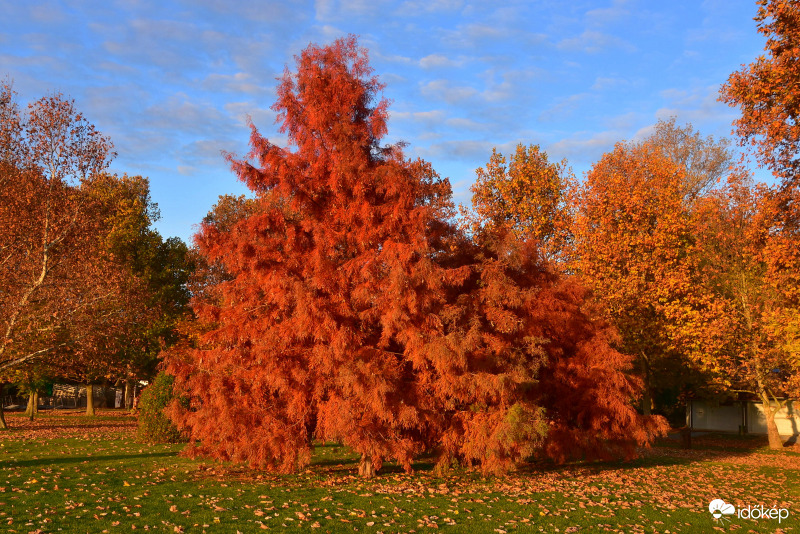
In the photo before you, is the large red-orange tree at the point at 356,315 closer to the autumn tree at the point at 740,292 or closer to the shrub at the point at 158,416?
the shrub at the point at 158,416

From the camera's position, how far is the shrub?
19.2 metres

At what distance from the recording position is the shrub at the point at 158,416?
1919 centimetres

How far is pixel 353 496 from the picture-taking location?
11.1m

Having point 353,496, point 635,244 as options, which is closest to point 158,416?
point 353,496

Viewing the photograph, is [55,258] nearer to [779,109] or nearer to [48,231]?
[48,231]

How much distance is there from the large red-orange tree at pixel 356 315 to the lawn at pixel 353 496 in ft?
3.06

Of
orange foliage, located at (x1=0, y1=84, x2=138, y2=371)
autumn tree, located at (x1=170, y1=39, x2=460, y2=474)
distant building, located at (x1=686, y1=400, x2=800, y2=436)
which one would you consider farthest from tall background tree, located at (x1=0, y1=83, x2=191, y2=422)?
distant building, located at (x1=686, y1=400, x2=800, y2=436)

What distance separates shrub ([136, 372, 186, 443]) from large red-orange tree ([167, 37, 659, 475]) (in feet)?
15.8

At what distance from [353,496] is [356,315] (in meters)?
3.74

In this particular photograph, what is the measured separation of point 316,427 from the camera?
12.9 m

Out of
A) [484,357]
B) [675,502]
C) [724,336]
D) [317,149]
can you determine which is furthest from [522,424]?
[724,336]

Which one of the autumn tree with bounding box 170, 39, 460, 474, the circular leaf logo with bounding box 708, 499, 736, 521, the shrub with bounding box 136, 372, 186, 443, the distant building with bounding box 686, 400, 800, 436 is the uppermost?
the autumn tree with bounding box 170, 39, 460, 474

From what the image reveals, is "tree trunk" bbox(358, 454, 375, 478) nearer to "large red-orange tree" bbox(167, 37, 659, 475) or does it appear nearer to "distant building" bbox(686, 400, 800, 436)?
"large red-orange tree" bbox(167, 37, 659, 475)

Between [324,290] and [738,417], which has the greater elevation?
[324,290]
